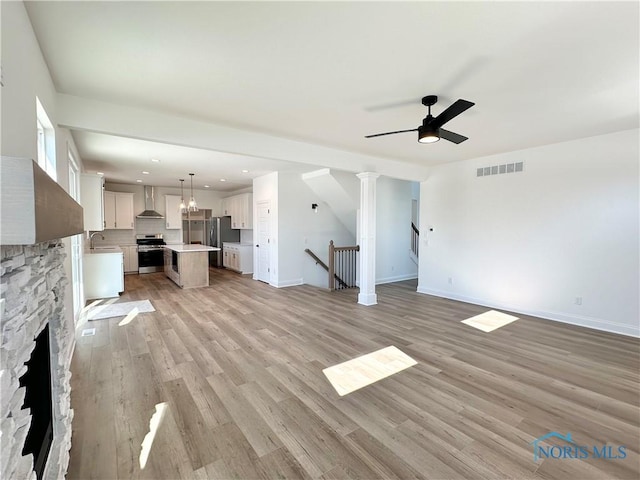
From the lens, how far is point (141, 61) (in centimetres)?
229

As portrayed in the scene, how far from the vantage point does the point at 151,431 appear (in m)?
2.10

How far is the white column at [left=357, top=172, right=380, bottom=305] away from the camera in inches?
214

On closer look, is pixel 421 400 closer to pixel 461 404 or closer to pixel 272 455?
pixel 461 404

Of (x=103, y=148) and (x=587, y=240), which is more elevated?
(x=103, y=148)

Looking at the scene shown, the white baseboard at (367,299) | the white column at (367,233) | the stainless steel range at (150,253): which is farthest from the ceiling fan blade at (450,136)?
the stainless steel range at (150,253)

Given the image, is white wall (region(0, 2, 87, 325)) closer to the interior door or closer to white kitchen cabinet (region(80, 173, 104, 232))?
white kitchen cabinet (region(80, 173, 104, 232))

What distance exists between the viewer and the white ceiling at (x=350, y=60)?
5.87 feet

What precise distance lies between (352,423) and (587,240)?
14.7 feet

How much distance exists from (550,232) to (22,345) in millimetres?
6016

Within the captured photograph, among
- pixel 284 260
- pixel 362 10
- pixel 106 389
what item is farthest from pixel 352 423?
pixel 284 260

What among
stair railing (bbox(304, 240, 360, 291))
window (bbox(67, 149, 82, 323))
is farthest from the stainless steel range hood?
stair railing (bbox(304, 240, 360, 291))

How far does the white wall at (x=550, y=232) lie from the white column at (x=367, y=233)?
1.67 m

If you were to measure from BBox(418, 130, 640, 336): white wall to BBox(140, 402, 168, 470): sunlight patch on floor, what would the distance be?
5396mm

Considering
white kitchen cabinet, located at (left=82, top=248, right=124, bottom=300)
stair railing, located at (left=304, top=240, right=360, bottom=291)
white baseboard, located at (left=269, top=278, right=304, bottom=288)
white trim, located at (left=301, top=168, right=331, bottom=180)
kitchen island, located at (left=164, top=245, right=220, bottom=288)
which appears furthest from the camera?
stair railing, located at (left=304, top=240, right=360, bottom=291)
